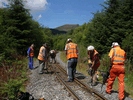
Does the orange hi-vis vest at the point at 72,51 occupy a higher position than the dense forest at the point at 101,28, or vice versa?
the dense forest at the point at 101,28

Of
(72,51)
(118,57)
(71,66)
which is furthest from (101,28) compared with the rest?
(118,57)

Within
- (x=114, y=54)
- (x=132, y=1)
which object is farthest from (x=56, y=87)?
(x=132, y=1)

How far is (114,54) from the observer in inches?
166

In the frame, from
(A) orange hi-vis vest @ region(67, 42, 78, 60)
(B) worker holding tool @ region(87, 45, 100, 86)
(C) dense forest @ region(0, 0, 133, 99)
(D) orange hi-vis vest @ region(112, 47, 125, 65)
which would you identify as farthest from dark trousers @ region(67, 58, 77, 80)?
(C) dense forest @ region(0, 0, 133, 99)

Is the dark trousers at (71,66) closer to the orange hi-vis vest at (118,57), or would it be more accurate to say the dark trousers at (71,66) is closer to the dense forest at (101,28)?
the orange hi-vis vest at (118,57)

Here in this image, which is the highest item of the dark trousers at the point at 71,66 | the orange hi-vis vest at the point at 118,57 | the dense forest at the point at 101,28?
the dense forest at the point at 101,28

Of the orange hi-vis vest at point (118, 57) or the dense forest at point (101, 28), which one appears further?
the dense forest at point (101, 28)

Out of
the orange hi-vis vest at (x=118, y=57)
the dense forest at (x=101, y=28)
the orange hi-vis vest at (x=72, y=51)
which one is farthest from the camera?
the dense forest at (x=101, y=28)

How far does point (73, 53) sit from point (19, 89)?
3.21 meters

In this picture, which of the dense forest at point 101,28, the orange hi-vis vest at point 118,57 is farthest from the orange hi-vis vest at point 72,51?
the dense forest at point 101,28

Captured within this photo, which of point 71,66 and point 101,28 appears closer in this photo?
point 71,66

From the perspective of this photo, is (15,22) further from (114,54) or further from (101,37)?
(114,54)

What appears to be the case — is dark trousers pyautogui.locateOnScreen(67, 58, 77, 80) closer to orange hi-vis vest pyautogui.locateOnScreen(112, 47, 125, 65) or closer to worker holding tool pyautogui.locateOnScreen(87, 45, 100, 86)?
worker holding tool pyautogui.locateOnScreen(87, 45, 100, 86)

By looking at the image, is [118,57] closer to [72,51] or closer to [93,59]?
Answer: [93,59]
